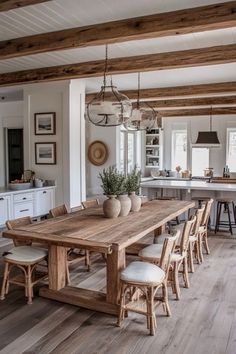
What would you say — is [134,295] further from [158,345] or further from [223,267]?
[223,267]

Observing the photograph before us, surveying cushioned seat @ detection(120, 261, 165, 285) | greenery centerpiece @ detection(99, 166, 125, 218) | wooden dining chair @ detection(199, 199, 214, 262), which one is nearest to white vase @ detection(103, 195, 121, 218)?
greenery centerpiece @ detection(99, 166, 125, 218)

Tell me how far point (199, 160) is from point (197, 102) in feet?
11.4

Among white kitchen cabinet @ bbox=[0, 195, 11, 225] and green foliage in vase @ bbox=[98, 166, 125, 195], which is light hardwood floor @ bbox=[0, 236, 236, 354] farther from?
white kitchen cabinet @ bbox=[0, 195, 11, 225]

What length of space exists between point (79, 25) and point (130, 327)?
10.4ft

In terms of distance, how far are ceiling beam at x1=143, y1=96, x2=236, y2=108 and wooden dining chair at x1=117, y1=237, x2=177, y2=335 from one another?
6.82m

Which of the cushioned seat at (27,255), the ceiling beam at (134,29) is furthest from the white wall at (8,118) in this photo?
the cushioned seat at (27,255)

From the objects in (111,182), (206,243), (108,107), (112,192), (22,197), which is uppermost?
(108,107)

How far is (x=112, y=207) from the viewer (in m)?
3.89

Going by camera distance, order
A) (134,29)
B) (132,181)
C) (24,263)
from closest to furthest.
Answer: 1. (24,263)
2. (134,29)
3. (132,181)

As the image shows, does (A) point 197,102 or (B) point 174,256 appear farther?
(A) point 197,102

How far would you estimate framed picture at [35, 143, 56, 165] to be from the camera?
22.9ft

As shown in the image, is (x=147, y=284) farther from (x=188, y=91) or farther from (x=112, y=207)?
(x=188, y=91)

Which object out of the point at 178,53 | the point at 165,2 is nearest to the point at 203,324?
the point at 165,2

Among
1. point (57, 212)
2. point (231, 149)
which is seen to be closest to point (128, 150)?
point (231, 149)
